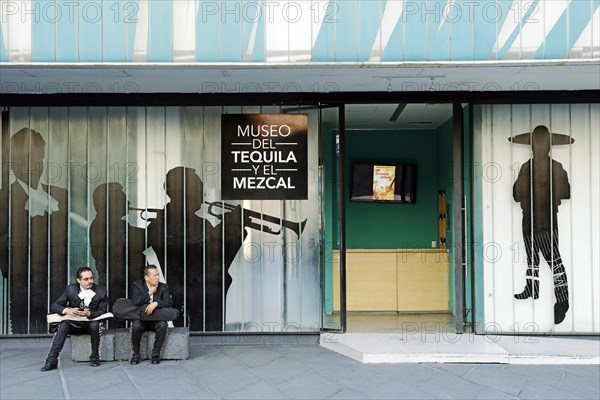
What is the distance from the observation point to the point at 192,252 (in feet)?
29.1

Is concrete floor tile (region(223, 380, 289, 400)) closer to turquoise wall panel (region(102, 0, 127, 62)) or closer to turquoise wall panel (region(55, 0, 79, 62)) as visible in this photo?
turquoise wall panel (region(102, 0, 127, 62))

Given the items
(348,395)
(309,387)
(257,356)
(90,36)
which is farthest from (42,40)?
(348,395)

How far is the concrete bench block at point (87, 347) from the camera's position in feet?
25.9

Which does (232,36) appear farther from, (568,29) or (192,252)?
(568,29)

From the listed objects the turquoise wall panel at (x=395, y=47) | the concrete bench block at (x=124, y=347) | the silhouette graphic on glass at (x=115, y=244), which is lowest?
the concrete bench block at (x=124, y=347)

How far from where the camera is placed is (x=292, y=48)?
7.27 m

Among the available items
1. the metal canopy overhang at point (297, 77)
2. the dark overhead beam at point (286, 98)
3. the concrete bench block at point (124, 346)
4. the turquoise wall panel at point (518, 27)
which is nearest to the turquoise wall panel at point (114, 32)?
the metal canopy overhang at point (297, 77)

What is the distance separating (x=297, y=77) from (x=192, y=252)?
284 centimetres

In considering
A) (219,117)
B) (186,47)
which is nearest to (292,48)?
(186,47)

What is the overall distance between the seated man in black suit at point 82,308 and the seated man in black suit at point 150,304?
1.36ft

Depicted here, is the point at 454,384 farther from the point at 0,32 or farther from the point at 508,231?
the point at 0,32

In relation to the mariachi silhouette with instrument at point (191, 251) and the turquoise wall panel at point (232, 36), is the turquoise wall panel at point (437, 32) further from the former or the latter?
the mariachi silhouette with instrument at point (191, 251)

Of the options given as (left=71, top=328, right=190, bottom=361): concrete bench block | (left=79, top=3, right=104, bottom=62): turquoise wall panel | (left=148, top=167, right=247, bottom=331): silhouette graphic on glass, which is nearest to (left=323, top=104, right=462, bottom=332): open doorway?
(left=148, top=167, right=247, bottom=331): silhouette graphic on glass

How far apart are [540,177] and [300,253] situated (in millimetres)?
3473
